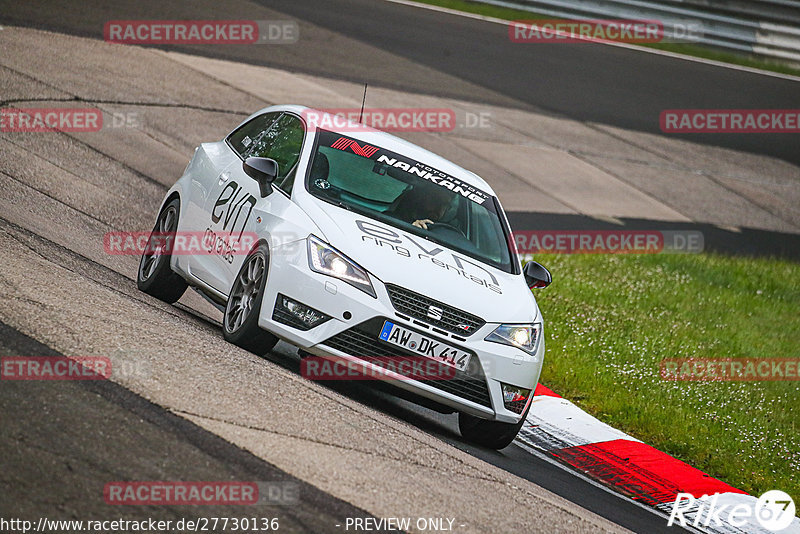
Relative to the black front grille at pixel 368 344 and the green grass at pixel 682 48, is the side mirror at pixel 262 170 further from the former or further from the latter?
the green grass at pixel 682 48

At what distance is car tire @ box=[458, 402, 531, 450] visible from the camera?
7.49 m

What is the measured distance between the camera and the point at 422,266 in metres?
7.20

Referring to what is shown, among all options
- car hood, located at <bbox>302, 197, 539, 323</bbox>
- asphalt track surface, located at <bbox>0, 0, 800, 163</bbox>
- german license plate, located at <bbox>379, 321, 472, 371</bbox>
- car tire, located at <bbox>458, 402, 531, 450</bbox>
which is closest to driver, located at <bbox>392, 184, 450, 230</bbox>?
car hood, located at <bbox>302, 197, 539, 323</bbox>

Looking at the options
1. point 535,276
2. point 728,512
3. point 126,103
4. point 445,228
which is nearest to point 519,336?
point 535,276

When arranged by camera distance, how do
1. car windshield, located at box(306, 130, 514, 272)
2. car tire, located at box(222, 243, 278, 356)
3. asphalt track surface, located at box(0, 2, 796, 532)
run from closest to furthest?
asphalt track surface, located at box(0, 2, 796, 532), car tire, located at box(222, 243, 278, 356), car windshield, located at box(306, 130, 514, 272)

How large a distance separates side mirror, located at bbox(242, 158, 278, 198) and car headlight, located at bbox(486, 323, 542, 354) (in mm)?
1923

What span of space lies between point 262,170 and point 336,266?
1.16 m

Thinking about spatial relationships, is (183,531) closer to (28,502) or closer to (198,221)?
(28,502)

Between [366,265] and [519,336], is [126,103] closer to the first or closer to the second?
[366,265]

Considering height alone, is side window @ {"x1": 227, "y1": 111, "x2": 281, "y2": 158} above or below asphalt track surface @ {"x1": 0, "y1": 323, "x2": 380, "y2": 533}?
above

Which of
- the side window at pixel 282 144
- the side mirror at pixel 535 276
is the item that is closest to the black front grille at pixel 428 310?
the side mirror at pixel 535 276

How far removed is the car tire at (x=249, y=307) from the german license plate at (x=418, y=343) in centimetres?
80

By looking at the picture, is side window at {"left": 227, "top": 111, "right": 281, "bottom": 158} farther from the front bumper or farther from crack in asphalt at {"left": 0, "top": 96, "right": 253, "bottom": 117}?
crack in asphalt at {"left": 0, "top": 96, "right": 253, "bottom": 117}

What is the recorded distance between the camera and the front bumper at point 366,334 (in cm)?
686
